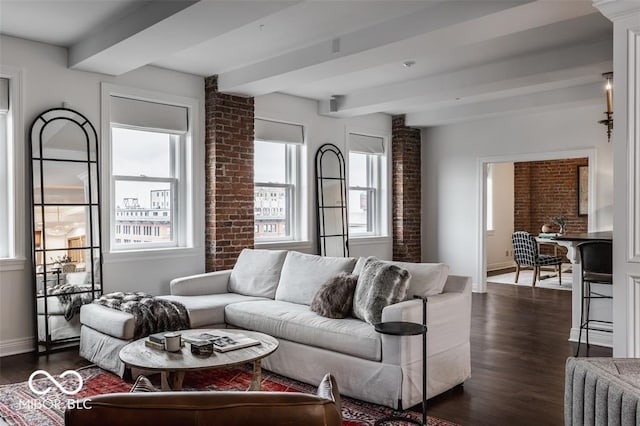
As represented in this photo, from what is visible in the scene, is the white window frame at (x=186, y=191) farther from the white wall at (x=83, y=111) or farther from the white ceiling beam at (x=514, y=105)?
the white ceiling beam at (x=514, y=105)

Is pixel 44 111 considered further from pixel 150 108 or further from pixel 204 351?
pixel 204 351

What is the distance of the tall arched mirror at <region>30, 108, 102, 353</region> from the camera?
4570mm

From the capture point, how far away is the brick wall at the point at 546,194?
1034 cm

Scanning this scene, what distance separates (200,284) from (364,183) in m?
3.81

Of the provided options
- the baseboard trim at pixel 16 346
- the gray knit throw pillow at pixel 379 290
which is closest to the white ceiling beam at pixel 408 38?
the gray knit throw pillow at pixel 379 290

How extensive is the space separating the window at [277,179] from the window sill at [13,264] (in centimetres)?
267

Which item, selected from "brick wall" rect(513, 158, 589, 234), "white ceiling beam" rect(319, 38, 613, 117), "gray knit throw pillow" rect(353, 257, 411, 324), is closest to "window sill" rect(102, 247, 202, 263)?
"gray knit throw pillow" rect(353, 257, 411, 324)

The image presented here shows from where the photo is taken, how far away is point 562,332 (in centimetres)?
528

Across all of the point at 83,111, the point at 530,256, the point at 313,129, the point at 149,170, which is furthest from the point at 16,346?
the point at 530,256

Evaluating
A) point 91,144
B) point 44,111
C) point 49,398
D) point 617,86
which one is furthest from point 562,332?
point 44,111

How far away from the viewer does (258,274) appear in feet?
16.1

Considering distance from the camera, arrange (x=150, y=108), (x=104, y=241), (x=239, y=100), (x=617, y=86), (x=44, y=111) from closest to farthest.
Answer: (x=617, y=86) < (x=44, y=111) < (x=104, y=241) < (x=150, y=108) < (x=239, y=100)

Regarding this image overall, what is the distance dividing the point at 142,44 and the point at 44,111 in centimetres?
128

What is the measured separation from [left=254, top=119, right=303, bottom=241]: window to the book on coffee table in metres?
3.20
